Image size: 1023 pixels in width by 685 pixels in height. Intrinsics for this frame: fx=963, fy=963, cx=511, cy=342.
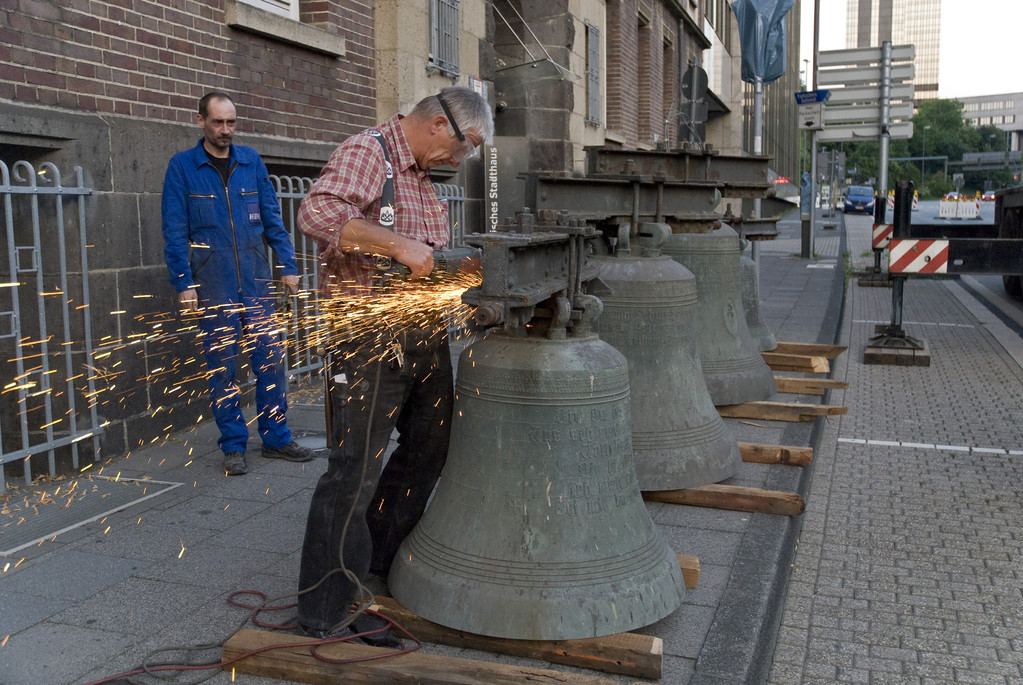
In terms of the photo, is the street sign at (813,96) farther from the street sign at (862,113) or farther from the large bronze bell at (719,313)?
the large bronze bell at (719,313)

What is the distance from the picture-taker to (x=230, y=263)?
5.45 m

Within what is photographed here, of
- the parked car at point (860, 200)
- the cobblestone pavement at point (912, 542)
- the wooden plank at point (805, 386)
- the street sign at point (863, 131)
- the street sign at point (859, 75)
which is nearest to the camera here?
the cobblestone pavement at point (912, 542)

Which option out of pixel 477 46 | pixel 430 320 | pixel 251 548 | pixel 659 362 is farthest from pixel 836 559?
pixel 477 46

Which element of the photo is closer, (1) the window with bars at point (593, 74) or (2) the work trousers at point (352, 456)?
(2) the work trousers at point (352, 456)

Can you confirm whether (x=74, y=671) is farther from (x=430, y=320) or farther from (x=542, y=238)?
(x=542, y=238)

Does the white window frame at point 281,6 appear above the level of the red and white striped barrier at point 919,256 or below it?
above

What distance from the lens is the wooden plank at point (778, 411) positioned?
6.71 metres

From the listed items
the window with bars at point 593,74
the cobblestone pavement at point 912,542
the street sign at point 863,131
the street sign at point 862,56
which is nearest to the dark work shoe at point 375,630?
the cobblestone pavement at point 912,542

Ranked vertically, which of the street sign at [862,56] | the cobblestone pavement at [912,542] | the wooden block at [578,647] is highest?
the street sign at [862,56]

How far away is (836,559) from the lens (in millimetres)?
4426

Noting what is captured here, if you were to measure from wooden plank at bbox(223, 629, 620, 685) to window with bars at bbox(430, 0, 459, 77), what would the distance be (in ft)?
24.2

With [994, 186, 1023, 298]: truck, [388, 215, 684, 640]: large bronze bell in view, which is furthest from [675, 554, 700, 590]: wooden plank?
[994, 186, 1023, 298]: truck

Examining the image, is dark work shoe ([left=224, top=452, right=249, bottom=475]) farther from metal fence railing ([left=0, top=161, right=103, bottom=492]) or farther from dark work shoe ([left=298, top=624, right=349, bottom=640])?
dark work shoe ([left=298, top=624, right=349, bottom=640])

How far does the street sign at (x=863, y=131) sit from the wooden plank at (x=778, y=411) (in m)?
13.2
